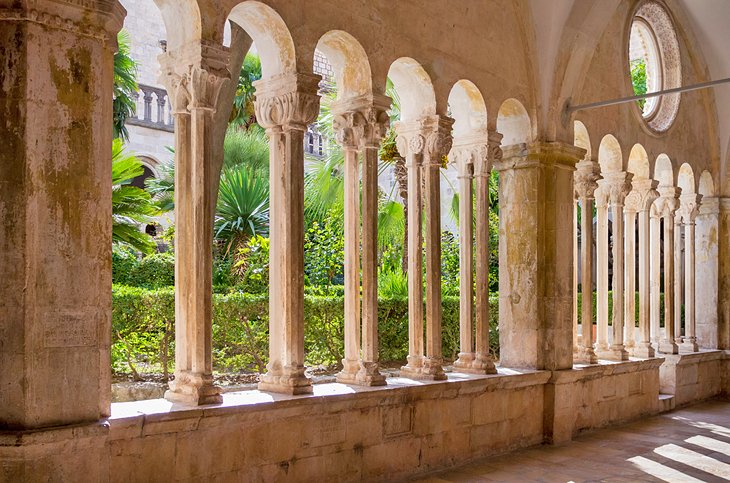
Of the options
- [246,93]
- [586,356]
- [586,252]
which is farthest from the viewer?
[246,93]

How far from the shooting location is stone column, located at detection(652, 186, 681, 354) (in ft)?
31.7

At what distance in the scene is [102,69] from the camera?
158 inches

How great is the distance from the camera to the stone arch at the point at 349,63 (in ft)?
18.4

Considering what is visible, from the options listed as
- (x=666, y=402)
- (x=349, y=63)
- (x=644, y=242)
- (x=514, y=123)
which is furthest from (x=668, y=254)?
(x=349, y=63)

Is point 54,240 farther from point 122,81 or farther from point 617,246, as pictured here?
point 122,81

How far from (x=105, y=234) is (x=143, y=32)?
14675 mm

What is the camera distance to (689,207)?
1013cm

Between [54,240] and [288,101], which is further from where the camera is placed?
[288,101]

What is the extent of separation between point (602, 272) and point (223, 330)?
3685 millimetres

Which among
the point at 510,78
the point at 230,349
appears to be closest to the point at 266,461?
the point at 230,349

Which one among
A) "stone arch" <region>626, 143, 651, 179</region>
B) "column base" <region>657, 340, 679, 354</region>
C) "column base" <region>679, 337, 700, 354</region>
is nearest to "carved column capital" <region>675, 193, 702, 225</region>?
"stone arch" <region>626, 143, 651, 179</region>

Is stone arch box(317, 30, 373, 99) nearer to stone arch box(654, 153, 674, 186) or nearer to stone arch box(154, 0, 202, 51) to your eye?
stone arch box(154, 0, 202, 51)

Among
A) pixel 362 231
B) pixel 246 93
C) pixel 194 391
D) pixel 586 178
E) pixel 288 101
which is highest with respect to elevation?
pixel 246 93

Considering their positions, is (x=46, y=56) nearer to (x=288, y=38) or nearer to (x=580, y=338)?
(x=288, y=38)
